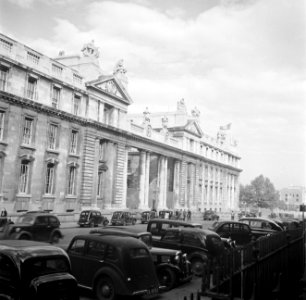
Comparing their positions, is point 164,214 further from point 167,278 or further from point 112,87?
point 167,278

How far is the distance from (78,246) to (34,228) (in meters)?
8.81

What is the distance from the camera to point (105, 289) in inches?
402

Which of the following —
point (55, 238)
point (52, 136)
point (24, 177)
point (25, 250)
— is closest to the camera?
point (25, 250)

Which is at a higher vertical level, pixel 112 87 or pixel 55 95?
pixel 112 87

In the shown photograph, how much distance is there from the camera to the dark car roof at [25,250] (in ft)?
26.5

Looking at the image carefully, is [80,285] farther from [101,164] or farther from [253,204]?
[253,204]

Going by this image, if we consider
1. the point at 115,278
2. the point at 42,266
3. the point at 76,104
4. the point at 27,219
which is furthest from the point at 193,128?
the point at 42,266

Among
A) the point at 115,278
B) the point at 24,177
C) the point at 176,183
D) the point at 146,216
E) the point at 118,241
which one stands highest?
the point at 176,183

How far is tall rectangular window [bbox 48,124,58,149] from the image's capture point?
118ft

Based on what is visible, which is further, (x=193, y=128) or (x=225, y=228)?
(x=193, y=128)

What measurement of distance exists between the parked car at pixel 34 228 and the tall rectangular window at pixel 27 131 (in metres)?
14.8

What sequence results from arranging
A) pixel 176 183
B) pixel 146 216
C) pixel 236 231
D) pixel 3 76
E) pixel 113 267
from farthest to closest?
1. pixel 176 183
2. pixel 146 216
3. pixel 3 76
4. pixel 236 231
5. pixel 113 267

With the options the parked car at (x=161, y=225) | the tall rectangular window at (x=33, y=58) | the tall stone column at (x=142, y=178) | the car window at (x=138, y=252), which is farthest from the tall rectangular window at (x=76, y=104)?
the car window at (x=138, y=252)

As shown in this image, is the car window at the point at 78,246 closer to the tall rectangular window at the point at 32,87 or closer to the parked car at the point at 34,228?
the parked car at the point at 34,228
